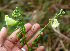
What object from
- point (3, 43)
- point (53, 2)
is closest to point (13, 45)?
point (3, 43)

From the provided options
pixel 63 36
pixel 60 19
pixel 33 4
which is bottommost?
pixel 63 36

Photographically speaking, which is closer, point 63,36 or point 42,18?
point 63,36

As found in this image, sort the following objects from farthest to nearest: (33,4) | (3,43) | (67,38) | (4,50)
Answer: (33,4) → (67,38) → (3,43) → (4,50)

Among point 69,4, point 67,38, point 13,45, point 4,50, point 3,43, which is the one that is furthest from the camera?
point 69,4

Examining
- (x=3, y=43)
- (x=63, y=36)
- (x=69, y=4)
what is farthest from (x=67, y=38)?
(x=3, y=43)

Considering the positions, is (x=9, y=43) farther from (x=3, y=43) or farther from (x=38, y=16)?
(x=38, y=16)

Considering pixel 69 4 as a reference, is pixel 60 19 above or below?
below
